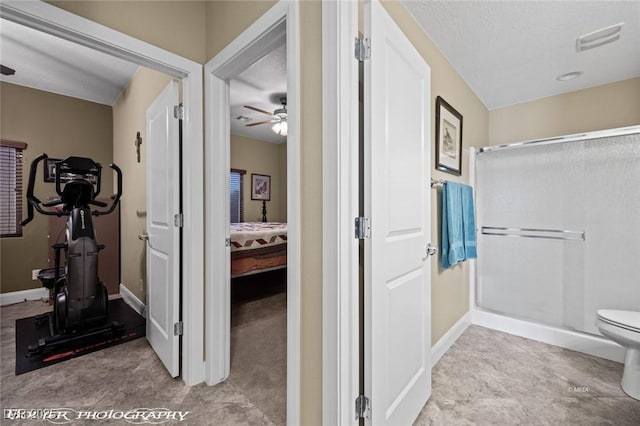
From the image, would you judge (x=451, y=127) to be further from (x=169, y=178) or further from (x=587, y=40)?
(x=169, y=178)

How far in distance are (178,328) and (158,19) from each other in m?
1.96

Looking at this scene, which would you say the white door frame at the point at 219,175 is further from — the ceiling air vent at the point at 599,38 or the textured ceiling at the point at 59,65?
the ceiling air vent at the point at 599,38

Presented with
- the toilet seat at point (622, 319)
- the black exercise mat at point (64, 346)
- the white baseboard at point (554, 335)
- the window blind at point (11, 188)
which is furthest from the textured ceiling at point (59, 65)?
the toilet seat at point (622, 319)

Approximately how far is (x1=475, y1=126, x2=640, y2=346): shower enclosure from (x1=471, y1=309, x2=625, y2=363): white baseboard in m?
0.06

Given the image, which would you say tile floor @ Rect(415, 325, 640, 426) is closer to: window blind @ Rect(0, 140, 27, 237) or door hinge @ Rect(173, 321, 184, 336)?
door hinge @ Rect(173, 321, 184, 336)

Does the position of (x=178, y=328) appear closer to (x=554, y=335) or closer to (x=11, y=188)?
(x=554, y=335)

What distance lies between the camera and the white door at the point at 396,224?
110cm

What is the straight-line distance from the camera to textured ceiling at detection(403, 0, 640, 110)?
1.68 m

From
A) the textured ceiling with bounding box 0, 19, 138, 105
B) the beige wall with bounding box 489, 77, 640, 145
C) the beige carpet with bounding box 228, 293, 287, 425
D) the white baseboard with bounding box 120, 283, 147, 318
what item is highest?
the textured ceiling with bounding box 0, 19, 138, 105

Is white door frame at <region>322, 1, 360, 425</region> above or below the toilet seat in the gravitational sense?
above

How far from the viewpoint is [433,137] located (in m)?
2.04

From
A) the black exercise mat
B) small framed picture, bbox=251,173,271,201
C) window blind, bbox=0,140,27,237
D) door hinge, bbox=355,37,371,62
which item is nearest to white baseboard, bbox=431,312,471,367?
door hinge, bbox=355,37,371,62

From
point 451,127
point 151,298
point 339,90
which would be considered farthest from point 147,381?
point 451,127

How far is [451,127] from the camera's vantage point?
7.61ft
